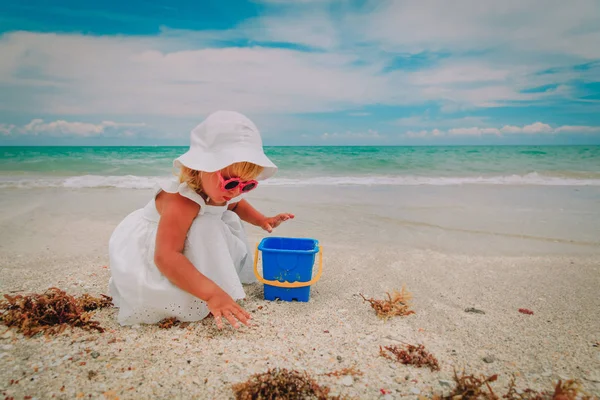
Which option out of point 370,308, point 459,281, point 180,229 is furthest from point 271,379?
point 459,281

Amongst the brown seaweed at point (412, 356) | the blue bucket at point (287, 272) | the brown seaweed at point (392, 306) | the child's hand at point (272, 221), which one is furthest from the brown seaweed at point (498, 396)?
the child's hand at point (272, 221)

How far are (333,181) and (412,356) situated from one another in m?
11.7

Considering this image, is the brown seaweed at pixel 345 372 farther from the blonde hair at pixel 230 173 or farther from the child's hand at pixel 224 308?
the blonde hair at pixel 230 173

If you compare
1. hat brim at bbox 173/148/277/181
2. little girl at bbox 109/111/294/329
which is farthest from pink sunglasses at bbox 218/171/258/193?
hat brim at bbox 173/148/277/181

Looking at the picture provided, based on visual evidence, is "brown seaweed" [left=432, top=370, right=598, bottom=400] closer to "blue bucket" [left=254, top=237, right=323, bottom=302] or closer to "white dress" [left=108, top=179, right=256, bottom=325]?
"blue bucket" [left=254, top=237, right=323, bottom=302]

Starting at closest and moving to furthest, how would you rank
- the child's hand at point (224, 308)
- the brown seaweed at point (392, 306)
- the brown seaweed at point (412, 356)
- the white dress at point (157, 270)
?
the brown seaweed at point (412, 356) < the child's hand at point (224, 308) < the white dress at point (157, 270) < the brown seaweed at point (392, 306)

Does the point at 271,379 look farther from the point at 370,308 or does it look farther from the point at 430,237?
the point at 430,237

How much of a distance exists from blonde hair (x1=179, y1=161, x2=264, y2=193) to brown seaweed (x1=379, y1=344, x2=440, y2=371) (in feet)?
4.64

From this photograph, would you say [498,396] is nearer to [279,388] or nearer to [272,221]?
[279,388]

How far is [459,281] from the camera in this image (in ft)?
13.1

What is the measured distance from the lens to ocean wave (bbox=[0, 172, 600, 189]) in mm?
12039

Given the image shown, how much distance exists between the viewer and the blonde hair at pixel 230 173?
258cm

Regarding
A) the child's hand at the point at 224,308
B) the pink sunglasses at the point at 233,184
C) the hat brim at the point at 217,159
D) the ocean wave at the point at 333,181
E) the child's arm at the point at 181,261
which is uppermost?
the hat brim at the point at 217,159

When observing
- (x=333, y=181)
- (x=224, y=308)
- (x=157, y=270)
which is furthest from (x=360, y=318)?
(x=333, y=181)
